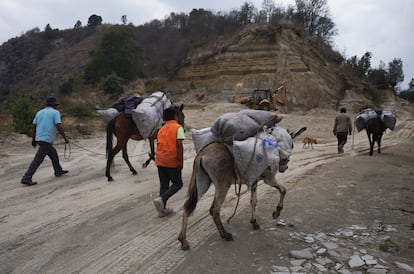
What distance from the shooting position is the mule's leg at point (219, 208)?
14.4ft

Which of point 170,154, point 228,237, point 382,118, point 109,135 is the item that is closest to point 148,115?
point 109,135

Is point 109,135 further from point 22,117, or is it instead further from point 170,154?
point 22,117

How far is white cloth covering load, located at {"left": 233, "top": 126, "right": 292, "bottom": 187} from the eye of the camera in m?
4.45

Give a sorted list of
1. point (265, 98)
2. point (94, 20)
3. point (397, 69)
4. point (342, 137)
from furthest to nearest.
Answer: point (94, 20) → point (397, 69) → point (265, 98) → point (342, 137)

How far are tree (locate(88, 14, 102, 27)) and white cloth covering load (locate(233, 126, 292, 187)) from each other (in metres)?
79.9

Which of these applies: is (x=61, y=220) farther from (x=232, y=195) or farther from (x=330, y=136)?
(x=330, y=136)

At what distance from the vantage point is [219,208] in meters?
4.39

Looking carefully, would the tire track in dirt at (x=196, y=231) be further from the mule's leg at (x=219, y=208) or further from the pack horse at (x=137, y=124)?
the pack horse at (x=137, y=124)

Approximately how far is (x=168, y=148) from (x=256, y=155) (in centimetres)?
144

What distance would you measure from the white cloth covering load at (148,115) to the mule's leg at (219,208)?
3722 millimetres

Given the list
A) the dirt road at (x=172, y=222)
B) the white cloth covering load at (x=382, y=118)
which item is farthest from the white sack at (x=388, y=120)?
the dirt road at (x=172, y=222)

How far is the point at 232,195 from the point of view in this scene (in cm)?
662

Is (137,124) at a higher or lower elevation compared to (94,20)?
lower

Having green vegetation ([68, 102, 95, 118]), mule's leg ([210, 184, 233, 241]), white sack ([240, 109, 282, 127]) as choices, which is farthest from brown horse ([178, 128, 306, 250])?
green vegetation ([68, 102, 95, 118])
